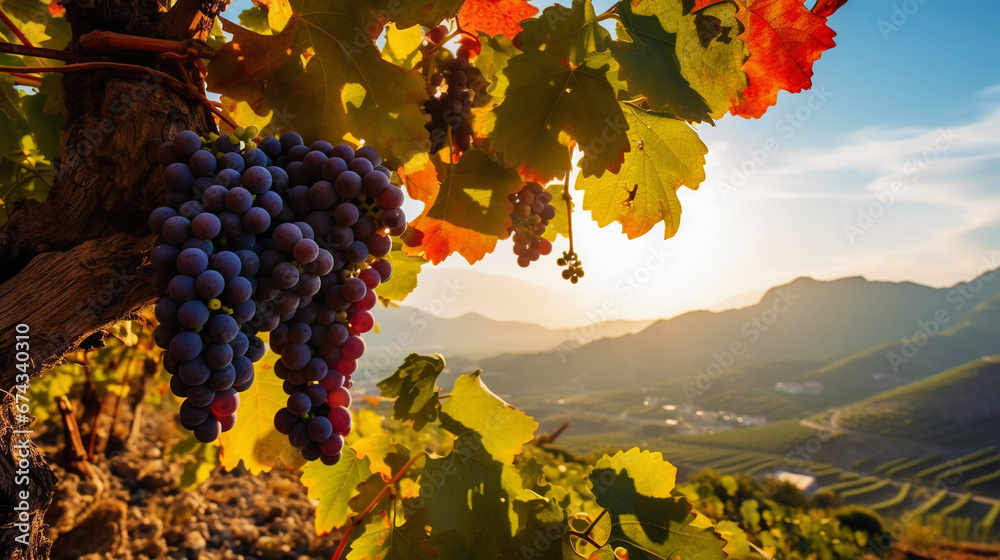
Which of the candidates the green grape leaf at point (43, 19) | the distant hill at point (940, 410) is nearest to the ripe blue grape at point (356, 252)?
the green grape leaf at point (43, 19)

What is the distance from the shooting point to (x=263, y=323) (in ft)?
3.05

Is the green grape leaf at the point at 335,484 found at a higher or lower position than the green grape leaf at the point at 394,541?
higher

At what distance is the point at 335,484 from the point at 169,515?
3080mm

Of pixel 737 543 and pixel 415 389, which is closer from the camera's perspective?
pixel 415 389

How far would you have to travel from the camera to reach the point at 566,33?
4.11 ft

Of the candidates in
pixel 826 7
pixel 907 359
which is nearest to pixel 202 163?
pixel 826 7

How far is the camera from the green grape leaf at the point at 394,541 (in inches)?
59.6

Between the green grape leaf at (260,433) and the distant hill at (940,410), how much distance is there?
65556 mm

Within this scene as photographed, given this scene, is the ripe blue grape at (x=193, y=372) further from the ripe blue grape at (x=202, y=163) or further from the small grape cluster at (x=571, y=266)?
the small grape cluster at (x=571, y=266)

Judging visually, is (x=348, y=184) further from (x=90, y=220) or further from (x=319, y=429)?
(x=90, y=220)

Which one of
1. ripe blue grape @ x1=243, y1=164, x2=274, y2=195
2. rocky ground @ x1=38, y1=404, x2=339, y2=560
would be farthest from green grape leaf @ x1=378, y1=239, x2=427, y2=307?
rocky ground @ x1=38, y1=404, x2=339, y2=560

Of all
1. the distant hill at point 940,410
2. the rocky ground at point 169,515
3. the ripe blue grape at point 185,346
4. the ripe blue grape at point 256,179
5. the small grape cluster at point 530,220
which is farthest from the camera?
the distant hill at point 940,410

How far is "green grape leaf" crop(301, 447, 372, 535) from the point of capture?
5.50 ft

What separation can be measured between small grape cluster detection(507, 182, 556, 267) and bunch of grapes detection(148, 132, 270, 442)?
1.03 meters
